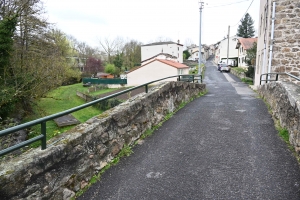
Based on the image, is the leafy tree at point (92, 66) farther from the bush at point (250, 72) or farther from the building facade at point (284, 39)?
the building facade at point (284, 39)

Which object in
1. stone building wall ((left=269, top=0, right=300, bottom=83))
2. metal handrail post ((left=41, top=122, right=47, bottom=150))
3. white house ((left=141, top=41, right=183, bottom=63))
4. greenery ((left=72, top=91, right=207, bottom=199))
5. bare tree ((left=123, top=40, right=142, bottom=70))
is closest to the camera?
metal handrail post ((left=41, top=122, right=47, bottom=150))

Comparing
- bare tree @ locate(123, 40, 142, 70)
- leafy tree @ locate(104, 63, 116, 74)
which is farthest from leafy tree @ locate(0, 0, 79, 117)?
bare tree @ locate(123, 40, 142, 70)

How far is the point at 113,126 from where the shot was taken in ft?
13.1

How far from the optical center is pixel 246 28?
61031mm

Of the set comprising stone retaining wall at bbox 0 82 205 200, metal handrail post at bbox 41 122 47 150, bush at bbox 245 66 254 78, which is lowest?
stone retaining wall at bbox 0 82 205 200

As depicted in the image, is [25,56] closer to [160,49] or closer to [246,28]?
[160,49]

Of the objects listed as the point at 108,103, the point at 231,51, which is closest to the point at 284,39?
the point at 108,103

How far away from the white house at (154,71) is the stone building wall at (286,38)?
20.7 metres

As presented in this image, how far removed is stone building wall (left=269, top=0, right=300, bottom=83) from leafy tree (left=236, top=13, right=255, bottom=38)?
181ft

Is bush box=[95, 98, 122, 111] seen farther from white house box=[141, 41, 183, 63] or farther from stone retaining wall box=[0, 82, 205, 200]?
white house box=[141, 41, 183, 63]

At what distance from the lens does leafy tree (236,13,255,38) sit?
60.9 meters

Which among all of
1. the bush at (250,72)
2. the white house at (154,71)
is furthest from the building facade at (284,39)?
the white house at (154,71)

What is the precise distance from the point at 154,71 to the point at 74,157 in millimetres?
31638

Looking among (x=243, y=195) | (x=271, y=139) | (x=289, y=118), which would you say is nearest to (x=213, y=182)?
(x=243, y=195)
